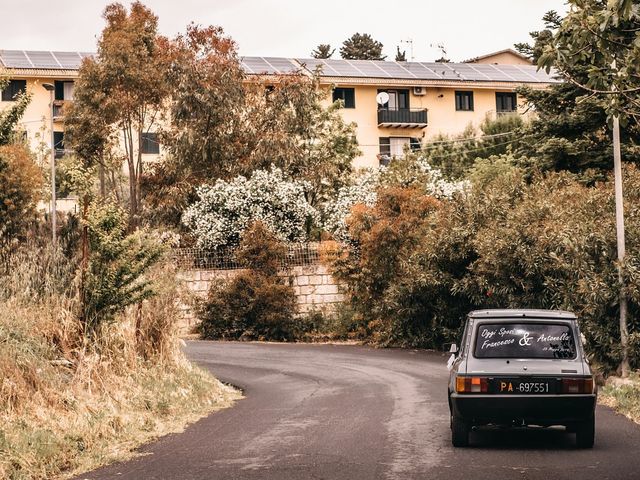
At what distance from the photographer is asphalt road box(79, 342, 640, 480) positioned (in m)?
10.8

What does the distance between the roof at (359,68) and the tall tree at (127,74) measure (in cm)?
1525

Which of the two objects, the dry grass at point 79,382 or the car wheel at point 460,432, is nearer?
the dry grass at point 79,382

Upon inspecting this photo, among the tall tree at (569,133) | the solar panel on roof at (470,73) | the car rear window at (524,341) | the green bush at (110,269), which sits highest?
the solar panel on roof at (470,73)

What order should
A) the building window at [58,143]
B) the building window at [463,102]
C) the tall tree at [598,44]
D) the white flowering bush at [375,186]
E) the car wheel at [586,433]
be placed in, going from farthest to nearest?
the building window at [463,102]
the building window at [58,143]
the white flowering bush at [375,186]
the car wheel at [586,433]
the tall tree at [598,44]

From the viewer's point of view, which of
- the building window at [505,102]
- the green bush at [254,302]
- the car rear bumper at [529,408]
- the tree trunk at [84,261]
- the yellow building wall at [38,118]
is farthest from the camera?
the building window at [505,102]

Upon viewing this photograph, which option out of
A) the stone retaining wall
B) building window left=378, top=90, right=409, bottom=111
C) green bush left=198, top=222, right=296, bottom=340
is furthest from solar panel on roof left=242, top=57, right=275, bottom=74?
green bush left=198, top=222, right=296, bottom=340

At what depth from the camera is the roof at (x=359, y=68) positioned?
198 ft

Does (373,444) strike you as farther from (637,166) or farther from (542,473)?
(637,166)

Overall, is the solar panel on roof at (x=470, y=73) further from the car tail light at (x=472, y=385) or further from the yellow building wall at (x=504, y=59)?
the car tail light at (x=472, y=385)

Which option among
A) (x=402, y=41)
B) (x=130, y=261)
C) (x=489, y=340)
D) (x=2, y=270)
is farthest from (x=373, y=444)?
(x=402, y=41)

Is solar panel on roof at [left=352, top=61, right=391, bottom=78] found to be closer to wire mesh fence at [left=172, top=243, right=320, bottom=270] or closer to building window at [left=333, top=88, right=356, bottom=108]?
building window at [left=333, top=88, right=356, bottom=108]

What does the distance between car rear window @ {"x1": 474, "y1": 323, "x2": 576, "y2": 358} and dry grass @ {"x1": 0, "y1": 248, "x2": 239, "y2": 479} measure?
456 centimetres

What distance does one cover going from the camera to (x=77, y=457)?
11766 mm

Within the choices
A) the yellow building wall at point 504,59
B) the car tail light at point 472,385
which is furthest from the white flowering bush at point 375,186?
the yellow building wall at point 504,59
